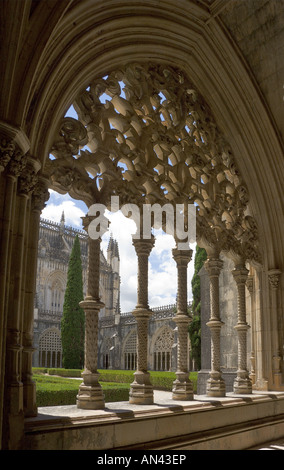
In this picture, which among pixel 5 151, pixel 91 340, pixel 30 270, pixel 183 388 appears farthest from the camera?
pixel 183 388

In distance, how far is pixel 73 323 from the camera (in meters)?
21.2

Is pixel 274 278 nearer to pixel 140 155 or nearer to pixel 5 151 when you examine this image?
pixel 140 155

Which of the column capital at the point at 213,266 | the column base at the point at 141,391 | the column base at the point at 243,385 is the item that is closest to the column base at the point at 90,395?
the column base at the point at 141,391

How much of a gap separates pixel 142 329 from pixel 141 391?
0.52 meters

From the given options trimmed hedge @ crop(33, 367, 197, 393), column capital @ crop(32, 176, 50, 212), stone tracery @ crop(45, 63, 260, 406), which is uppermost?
stone tracery @ crop(45, 63, 260, 406)

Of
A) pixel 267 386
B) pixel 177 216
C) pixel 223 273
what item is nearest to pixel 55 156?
pixel 177 216

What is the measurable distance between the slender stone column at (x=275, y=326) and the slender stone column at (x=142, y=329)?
2028 mm

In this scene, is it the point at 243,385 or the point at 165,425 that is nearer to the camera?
the point at 165,425

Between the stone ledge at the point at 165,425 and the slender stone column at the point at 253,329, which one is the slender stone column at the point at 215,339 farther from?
the slender stone column at the point at 253,329

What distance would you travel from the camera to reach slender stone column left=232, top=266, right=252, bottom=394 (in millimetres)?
5102

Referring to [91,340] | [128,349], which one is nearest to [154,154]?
[91,340]

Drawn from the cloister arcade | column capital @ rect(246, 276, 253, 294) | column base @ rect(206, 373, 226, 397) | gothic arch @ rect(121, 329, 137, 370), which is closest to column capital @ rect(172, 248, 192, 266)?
the cloister arcade

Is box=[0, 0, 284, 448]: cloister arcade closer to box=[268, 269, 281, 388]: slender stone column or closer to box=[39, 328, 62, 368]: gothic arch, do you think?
box=[268, 269, 281, 388]: slender stone column

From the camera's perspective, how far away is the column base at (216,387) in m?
4.72
